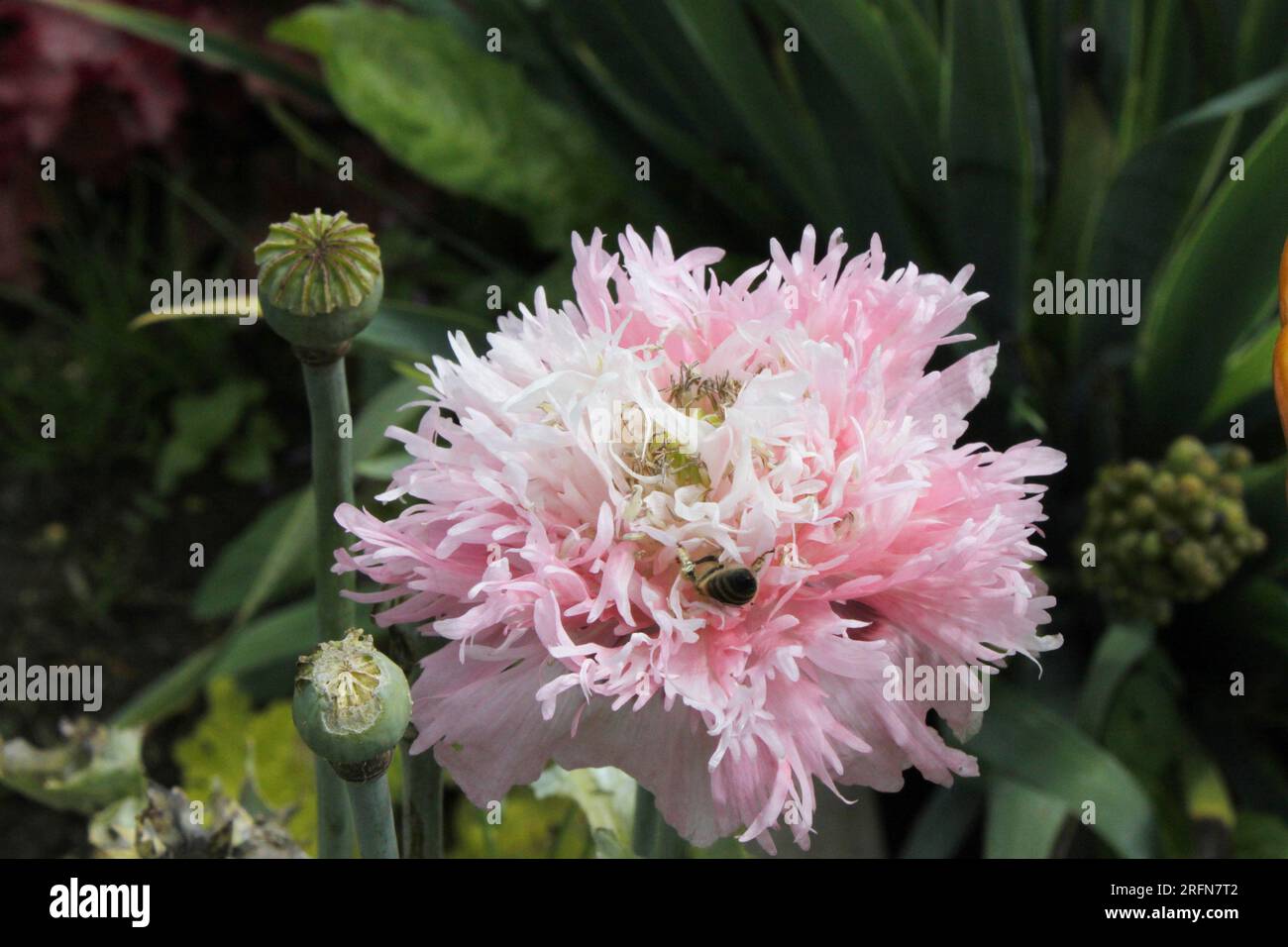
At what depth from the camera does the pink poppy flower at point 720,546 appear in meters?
0.31

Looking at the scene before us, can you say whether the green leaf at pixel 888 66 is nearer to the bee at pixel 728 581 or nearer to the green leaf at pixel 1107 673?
the green leaf at pixel 1107 673

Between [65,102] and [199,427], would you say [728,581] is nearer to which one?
[199,427]

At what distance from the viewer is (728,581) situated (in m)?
0.31

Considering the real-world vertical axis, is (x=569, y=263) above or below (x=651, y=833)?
above

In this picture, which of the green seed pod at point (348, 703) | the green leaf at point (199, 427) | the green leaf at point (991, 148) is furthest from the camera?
the green leaf at point (199, 427)

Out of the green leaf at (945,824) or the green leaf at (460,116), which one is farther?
the green leaf at (460,116)

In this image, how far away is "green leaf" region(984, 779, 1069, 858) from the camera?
80 cm

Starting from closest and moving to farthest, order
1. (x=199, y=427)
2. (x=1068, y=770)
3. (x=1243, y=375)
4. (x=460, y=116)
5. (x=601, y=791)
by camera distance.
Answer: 1. (x=601, y=791)
2. (x=1068, y=770)
3. (x=1243, y=375)
4. (x=460, y=116)
5. (x=199, y=427)

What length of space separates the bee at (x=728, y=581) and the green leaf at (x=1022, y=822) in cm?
53

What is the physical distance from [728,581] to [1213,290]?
0.65m

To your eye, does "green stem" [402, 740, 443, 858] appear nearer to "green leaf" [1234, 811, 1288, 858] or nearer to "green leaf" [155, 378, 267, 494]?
"green leaf" [1234, 811, 1288, 858]

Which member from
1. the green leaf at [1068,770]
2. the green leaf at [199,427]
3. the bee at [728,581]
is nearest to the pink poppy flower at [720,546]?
the bee at [728,581]

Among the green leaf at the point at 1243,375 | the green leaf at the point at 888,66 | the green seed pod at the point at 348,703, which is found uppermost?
the green leaf at the point at 888,66

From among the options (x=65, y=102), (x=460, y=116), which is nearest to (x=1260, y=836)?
(x=460, y=116)
